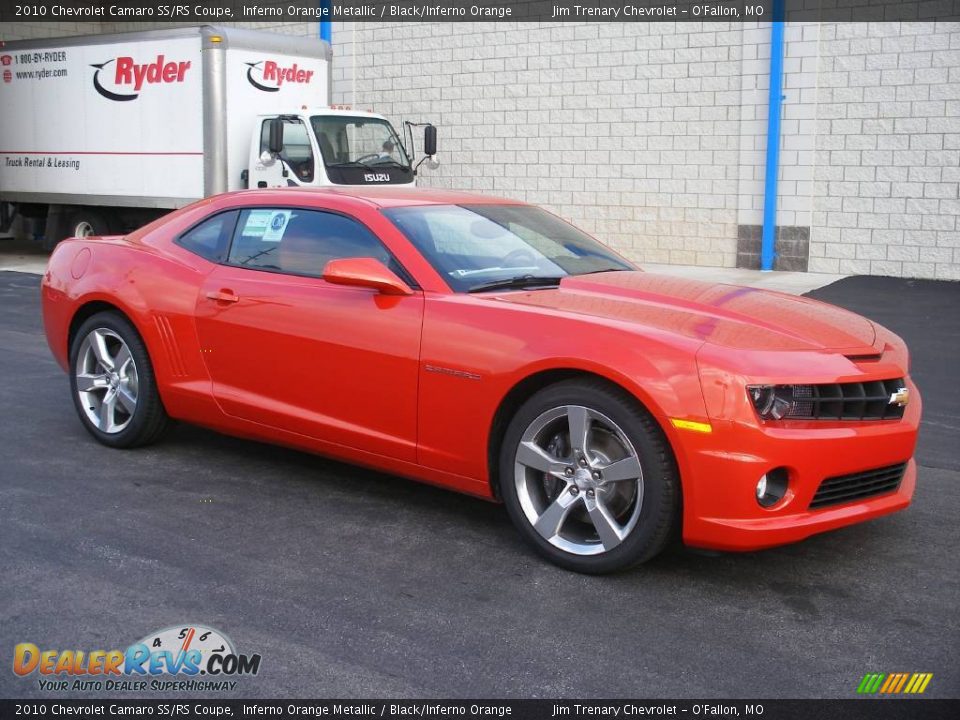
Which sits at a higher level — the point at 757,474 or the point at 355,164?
the point at 355,164

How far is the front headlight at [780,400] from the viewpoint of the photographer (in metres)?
3.79

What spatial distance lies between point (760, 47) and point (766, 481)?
42.0 feet

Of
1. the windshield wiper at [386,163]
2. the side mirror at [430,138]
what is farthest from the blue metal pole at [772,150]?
the windshield wiper at [386,163]

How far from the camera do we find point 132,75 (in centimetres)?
1502

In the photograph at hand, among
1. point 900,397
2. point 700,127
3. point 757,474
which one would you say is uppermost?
point 700,127

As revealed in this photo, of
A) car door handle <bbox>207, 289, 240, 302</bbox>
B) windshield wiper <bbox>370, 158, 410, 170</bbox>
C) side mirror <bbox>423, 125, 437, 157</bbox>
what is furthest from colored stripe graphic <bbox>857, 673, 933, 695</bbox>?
side mirror <bbox>423, 125, 437, 157</bbox>

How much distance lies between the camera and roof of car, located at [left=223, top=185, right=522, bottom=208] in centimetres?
518

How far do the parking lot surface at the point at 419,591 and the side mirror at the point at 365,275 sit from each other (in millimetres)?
1011

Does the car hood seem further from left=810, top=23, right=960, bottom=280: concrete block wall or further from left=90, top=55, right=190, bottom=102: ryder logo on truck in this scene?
left=90, top=55, right=190, bottom=102: ryder logo on truck

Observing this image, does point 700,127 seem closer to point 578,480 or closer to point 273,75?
point 273,75

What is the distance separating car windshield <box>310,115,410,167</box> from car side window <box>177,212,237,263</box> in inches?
318

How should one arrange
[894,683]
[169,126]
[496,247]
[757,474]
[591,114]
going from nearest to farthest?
[894,683] → [757,474] → [496,247] → [169,126] → [591,114]

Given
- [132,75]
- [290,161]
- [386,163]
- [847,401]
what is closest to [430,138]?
[386,163]

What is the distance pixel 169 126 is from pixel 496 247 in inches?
425
